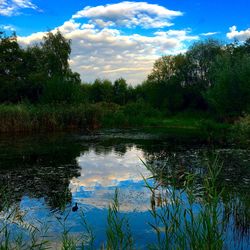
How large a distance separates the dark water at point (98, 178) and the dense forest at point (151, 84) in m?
9.22

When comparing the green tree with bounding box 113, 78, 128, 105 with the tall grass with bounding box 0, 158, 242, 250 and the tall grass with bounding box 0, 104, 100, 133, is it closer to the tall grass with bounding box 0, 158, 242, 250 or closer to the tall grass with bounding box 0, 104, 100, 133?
the tall grass with bounding box 0, 104, 100, 133

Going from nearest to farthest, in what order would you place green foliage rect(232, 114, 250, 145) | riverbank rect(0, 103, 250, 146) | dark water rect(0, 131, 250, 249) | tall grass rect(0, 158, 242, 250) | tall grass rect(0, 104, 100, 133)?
tall grass rect(0, 158, 242, 250) < dark water rect(0, 131, 250, 249) < green foliage rect(232, 114, 250, 145) < riverbank rect(0, 103, 250, 146) < tall grass rect(0, 104, 100, 133)

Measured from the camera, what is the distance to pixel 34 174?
1283 cm

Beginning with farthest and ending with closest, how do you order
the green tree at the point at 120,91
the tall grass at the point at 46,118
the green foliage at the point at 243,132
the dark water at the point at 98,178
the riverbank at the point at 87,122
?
the green tree at the point at 120,91 → the tall grass at the point at 46,118 → the riverbank at the point at 87,122 → the green foliage at the point at 243,132 → the dark water at the point at 98,178

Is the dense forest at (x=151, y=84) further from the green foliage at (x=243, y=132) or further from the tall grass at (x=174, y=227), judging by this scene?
the tall grass at (x=174, y=227)

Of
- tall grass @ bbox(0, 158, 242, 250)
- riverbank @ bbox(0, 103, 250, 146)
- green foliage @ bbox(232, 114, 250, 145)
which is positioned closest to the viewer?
tall grass @ bbox(0, 158, 242, 250)

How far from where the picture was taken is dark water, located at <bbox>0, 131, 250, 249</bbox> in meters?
7.63

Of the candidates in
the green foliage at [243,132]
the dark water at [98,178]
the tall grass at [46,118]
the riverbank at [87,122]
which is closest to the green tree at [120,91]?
the riverbank at [87,122]

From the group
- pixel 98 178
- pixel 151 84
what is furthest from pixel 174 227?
pixel 151 84

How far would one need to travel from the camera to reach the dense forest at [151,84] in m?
32.2

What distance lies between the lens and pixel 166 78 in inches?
2199

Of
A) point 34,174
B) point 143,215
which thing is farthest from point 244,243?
point 34,174

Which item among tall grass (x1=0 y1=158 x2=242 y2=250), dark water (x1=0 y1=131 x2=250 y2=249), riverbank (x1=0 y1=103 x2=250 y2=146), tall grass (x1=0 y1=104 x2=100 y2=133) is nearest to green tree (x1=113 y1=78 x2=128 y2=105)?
riverbank (x1=0 y1=103 x2=250 y2=146)

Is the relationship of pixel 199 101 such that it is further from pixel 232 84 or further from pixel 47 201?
pixel 47 201
